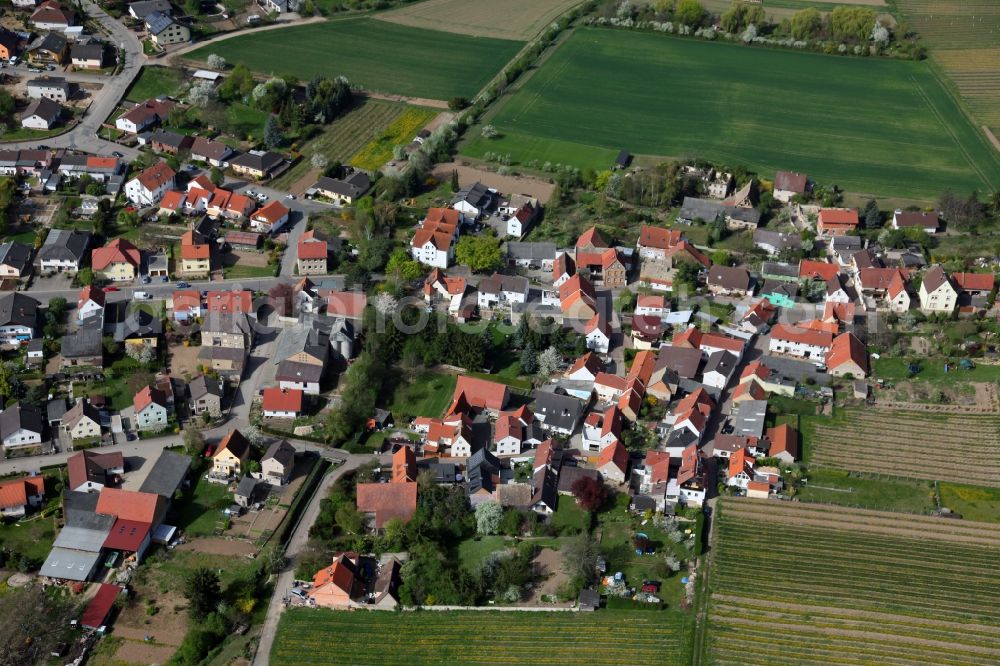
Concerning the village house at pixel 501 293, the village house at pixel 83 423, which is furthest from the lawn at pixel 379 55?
the village house at pixel 83 423

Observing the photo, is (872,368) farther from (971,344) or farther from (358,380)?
(358,380)

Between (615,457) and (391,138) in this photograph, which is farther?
(391,138)

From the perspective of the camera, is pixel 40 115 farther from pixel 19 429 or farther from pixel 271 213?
pixel 19 429

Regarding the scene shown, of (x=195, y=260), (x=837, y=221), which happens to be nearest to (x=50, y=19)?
(x=195, y=260)

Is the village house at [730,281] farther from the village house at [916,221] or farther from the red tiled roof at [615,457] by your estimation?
the red tiled roof at [615,457]

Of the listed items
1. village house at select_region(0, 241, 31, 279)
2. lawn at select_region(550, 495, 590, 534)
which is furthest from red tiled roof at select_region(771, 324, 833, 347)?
village house at select_region(0, 241, 31, 279)

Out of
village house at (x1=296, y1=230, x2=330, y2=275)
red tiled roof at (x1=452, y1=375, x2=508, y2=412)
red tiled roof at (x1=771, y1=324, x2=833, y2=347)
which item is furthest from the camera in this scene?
village house at (x1=296, y1=230, x2=330, y2=275)

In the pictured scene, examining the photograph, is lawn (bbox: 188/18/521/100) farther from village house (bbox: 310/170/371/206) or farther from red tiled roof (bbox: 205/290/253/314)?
red tiled roof (bbox: 205/290/253/314)
